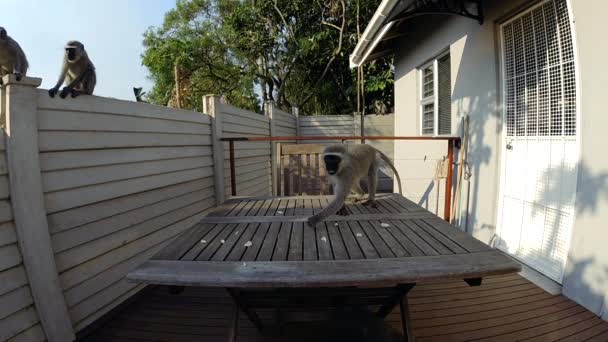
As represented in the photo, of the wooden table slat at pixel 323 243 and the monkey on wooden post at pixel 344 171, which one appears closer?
the wooden table slat at pixel 323 243

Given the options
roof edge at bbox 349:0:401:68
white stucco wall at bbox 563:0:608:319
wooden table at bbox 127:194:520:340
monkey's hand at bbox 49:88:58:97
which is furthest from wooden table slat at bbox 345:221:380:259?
roof edge at bbox 349:0:401:68

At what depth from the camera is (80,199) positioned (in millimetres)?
2348

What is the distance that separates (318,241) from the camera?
202cm

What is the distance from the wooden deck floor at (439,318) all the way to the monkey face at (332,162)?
1.24 meters

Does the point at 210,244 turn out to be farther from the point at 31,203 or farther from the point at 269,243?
the point at 31,203

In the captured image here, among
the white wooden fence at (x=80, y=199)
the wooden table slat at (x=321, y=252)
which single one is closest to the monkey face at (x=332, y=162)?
the wooden table slat at (x=321, y=252)

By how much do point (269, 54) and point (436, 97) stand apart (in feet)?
31.4

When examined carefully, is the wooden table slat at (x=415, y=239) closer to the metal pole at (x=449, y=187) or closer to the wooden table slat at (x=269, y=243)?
the wooden table slat at (x=269, y=243)

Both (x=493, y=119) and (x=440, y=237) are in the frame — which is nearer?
(x=440, y=237)

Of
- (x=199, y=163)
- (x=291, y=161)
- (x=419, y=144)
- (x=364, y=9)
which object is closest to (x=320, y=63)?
(x=364, y=9)

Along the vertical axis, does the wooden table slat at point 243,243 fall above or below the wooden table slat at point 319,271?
above

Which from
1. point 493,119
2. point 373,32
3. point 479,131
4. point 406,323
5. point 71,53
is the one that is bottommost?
point 406,323

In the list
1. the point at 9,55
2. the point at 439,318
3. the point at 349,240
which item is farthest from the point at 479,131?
the point at 9,55

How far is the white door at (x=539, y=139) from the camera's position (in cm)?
274
